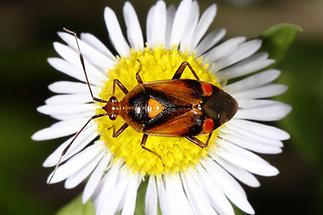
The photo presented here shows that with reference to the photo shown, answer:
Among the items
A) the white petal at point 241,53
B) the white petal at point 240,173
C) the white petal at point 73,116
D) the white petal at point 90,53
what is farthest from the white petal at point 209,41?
the white petal at point 73,116

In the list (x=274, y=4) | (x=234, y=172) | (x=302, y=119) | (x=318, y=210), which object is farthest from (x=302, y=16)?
(x=234, y=172)

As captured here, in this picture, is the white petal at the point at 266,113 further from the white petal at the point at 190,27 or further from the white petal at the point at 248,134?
the white petal at the point at 190,27

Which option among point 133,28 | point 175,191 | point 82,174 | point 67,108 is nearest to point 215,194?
point 175,191

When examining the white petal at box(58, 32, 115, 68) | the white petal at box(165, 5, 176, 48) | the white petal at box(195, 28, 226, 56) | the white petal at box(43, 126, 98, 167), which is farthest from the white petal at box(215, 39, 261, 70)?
the white petal at box(43, 126, 98, 167)

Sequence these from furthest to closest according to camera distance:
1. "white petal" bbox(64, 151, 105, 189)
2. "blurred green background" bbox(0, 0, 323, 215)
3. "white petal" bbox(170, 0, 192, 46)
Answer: "blurred green background" bbox(0, 0, 323, 215) → "white petal" bbox(170, 0, 192, 46) → "white petal" bbox(64, 151, 105, 189)

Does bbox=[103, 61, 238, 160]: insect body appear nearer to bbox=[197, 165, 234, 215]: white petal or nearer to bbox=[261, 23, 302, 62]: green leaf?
bbox=[197, 165, 234, 215]: white petal

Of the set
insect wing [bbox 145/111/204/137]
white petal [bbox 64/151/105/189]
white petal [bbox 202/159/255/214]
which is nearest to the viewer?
insect wing [bbox 145/111/204/137]

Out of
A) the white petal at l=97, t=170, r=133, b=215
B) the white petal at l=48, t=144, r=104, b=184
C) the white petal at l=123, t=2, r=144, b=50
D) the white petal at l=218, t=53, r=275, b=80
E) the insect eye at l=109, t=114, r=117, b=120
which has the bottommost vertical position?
the white petal at l=97, t=170, r=133, b=215

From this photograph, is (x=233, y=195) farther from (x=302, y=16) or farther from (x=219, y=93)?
(x=302, y=16)
